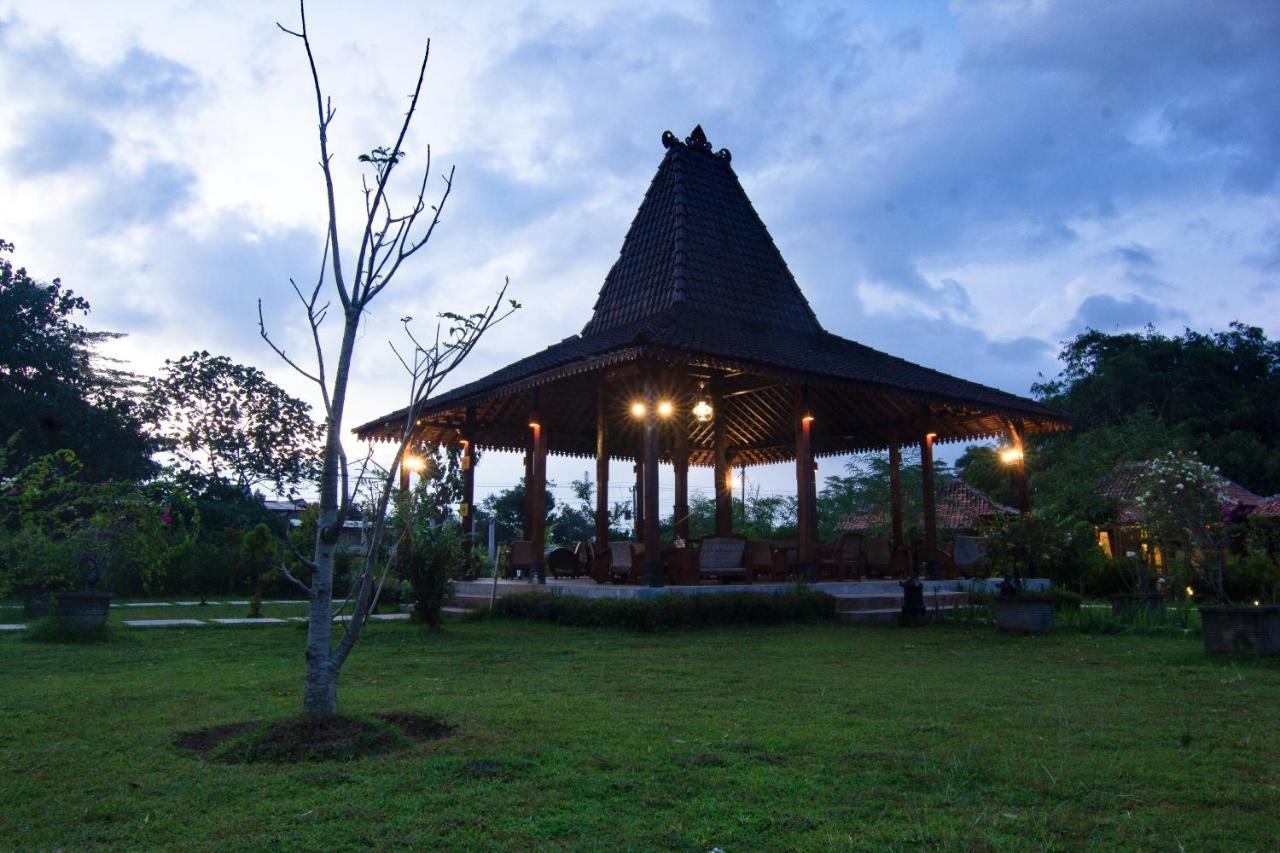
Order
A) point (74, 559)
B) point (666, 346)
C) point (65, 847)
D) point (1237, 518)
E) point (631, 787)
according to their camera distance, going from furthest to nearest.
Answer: point (1237, 518), point (666, 346), point (74, 559), point (631, 787), point (65, 847)

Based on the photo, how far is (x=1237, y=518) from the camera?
26656 millimetres

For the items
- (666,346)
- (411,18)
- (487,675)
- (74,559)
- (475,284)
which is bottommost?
(487,675)

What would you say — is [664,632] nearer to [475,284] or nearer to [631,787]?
[475,284]

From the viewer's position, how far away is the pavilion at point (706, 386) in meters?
13.0

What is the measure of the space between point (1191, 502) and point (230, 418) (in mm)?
36131

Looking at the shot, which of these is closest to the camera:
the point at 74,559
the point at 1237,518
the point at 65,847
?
the point at 65,847

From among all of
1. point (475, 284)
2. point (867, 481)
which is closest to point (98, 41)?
point (475, 284)

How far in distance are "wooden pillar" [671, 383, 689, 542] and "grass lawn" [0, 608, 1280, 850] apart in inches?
340

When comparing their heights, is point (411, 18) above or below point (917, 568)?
above

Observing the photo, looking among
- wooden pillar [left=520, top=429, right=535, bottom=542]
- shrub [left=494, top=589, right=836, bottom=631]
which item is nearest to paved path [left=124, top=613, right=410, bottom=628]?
shrub [left=494, top=589, right=836, bottom=631]

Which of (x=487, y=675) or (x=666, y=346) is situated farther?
(x=666, y=346)

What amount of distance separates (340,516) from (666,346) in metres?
7.12

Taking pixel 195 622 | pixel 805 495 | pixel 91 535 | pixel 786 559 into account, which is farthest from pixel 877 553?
pixel 91 535

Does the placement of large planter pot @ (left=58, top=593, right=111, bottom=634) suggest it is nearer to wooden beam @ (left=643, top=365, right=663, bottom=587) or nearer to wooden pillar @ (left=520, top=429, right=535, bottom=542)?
wooden pillar @ (left=520, top=429, right=535, bottom=542)
